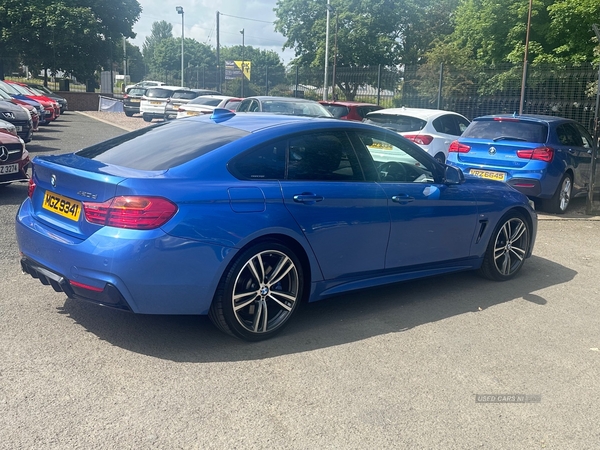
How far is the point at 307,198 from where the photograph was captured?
15.3ft

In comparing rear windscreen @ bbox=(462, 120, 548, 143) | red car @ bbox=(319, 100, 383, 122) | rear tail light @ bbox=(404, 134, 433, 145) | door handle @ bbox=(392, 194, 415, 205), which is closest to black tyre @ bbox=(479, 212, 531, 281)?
door handle @ bbox=(392, 194, 415, 205)

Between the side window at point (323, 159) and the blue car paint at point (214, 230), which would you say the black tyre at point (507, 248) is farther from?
the side window at point (323, 159)

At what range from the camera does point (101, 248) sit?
4016 millimetres

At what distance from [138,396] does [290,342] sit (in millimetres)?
1277

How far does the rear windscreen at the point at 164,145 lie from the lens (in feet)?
14.9

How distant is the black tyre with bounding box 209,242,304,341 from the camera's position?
4.32 meters

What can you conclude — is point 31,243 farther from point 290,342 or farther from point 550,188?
point 550,188

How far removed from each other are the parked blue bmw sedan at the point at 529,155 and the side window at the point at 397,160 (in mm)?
4998

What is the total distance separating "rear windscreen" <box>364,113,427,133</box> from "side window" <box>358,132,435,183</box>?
6928mm

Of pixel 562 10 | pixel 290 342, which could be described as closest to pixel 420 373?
pixel 290 342

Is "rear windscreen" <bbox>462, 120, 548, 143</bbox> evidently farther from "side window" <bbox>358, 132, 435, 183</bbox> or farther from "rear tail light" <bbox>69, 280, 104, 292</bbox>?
"rear tail light" <bbox>69, 280, 104, 292</bbox>

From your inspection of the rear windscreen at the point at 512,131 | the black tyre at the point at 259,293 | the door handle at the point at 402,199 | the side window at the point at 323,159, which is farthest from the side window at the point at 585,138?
the black tyre at the point at 259,293

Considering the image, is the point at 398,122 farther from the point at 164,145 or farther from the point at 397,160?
the point at 164,145

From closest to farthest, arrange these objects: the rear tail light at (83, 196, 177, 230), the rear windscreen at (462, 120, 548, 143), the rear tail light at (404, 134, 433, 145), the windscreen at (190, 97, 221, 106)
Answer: the rear tail light at (83, 196, 177, 230)
the rear windscreen at (462, 120, 548, 143)
the rear tail light at (404, 134, 433, 145)
the windscreen at (190, 97, 221, 106)
